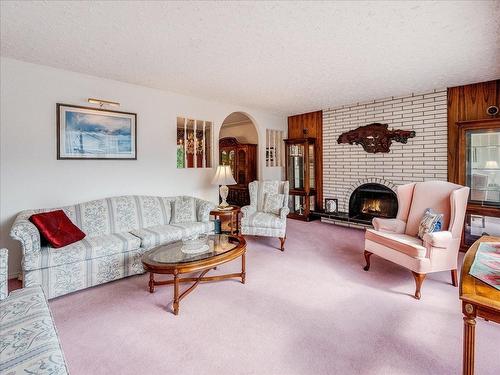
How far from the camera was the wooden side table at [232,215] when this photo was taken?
4.02 metres

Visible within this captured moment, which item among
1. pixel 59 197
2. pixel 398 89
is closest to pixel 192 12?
pixel 59 197

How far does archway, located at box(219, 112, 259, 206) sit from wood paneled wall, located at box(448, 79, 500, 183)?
11.4 ft

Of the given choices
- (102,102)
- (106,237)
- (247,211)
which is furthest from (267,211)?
(102,102)

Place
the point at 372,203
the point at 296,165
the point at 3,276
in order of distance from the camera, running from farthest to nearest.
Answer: the point at 296,165, the point at 372,203, the point at 3,276

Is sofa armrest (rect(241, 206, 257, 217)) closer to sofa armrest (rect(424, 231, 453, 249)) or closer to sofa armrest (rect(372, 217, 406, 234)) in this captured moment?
sofa armrest (rect(372, 217, 406, 234))

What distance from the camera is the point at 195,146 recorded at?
4.56 meters

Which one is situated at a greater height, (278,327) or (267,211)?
(267,211)

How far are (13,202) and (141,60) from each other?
2.10 m

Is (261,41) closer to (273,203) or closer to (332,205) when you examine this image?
(273,203)

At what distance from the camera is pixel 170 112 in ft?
13.9

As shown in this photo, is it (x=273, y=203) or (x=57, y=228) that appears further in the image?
(x=273, y=203)

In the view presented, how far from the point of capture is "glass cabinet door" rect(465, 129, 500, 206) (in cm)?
358

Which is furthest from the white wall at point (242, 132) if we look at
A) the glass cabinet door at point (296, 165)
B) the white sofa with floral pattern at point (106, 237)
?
the white sofa with floral pattern at point (106, 237)

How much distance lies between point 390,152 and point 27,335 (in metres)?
5.19
